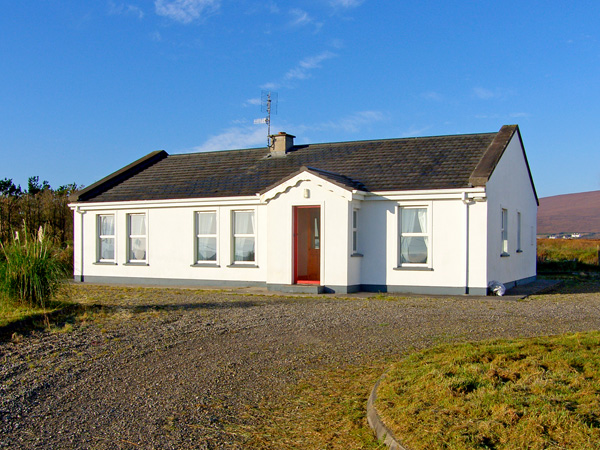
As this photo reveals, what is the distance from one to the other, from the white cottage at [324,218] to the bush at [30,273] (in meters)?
6.86

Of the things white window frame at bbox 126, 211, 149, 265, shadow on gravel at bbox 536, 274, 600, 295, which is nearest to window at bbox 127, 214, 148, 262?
white window frame at bbox 126, 211, 149, 265

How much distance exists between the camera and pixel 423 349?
848 centimetres

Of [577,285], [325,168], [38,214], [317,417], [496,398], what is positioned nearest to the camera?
[496,398]

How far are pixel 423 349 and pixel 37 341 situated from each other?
19.4 ft

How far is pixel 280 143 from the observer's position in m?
22.4

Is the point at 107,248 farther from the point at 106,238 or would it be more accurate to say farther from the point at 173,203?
the point at 173,203

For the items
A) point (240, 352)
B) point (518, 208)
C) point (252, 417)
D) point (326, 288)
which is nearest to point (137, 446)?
point (252, 417)

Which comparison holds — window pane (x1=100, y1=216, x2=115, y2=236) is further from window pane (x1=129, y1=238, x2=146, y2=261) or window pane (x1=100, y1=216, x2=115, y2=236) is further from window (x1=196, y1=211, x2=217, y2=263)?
window (x1=196, y1=211, x2=217, y2=263)

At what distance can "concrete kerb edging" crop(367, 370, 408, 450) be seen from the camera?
4796 millimetres

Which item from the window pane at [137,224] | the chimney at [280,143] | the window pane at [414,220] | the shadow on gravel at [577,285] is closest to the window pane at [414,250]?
the window pane at [414,220]

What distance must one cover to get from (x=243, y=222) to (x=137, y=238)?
→ 4.26 metres

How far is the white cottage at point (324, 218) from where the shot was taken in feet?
54.2

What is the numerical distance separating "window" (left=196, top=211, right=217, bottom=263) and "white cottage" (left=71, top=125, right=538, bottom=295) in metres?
0.04

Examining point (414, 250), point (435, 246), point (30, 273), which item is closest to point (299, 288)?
point (414, 250)
